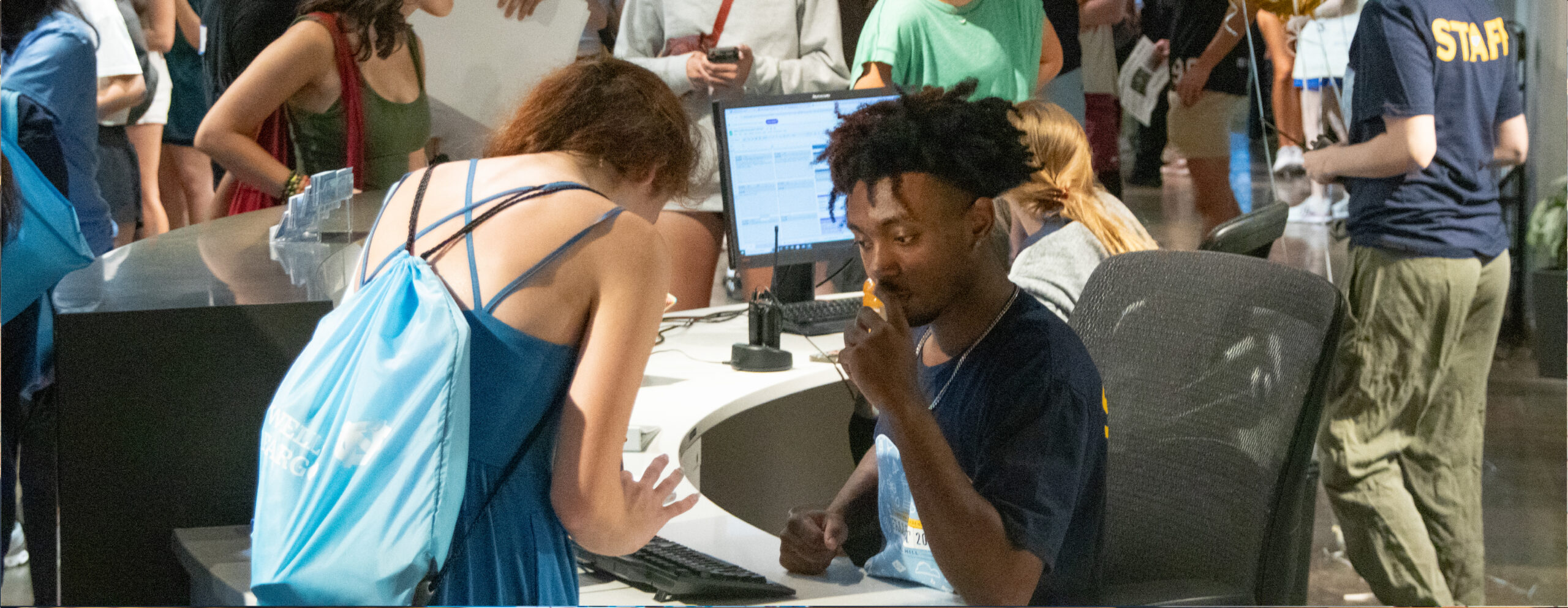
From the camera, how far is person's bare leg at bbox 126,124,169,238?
5.96 ft

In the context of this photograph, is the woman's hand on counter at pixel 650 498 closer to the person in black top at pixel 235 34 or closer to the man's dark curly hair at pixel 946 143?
the man's dark curly hair at pixel 946 143

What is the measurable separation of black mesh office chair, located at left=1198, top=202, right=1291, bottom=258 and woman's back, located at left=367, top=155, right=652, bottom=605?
3.19 ft

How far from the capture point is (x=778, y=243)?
7.07 feet

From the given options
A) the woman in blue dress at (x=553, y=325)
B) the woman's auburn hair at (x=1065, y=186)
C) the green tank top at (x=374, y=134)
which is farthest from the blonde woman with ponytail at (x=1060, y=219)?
the green tank top at (x=374, y=134)

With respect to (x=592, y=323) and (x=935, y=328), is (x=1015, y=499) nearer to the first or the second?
(x=935, y=328)

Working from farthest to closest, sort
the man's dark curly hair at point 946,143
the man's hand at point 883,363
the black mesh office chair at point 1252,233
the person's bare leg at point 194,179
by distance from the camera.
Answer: the person's bare leg at point 194,179 < the black mesh office chair at point 1252,233 < the man's dark curly hair at point 946,143 < the man's hand at point 883,363

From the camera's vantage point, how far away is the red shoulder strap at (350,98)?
5.89 feet

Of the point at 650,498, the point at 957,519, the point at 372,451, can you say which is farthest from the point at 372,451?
the point at 957,519

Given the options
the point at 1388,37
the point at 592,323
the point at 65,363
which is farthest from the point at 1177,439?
the point at 65,363

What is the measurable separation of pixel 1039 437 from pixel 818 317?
1149 millimetres

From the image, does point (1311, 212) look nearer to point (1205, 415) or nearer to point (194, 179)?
point (1205, 415)

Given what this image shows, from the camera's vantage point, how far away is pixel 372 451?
941 mm

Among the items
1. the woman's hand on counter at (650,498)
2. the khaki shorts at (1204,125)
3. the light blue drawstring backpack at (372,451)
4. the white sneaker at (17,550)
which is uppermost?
the khaki shorts at (1204,125)

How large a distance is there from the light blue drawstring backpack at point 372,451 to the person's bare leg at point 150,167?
1.01 m
